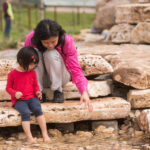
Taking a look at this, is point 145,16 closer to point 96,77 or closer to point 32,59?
point 96,77

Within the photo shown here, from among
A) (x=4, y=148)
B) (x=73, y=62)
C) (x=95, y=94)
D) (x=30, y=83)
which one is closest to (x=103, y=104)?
(x=95, y=94)

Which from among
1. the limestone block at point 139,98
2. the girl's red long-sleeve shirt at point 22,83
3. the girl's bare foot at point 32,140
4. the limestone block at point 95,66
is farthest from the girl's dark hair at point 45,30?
the limestone block at point 139,98

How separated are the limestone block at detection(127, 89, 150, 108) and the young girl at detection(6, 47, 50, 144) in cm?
118

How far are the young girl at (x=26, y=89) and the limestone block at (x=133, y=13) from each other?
3.37m

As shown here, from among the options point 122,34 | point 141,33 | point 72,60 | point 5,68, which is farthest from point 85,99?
point 122,34

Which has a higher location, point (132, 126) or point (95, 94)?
point (95, 94)

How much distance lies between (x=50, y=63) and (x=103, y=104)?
789mm

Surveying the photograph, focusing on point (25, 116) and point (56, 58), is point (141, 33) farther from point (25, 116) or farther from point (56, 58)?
point (25, 116)

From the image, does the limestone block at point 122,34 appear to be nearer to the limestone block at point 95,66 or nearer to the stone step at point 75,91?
the limestone block at point 95,66

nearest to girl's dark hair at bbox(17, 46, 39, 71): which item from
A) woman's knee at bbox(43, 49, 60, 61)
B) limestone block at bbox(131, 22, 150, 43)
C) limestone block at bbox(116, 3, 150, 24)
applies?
woman's knee at bbox(43, 49, 60, 61)

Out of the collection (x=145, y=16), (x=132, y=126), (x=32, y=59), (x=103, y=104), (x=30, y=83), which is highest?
(x=145, y=16)

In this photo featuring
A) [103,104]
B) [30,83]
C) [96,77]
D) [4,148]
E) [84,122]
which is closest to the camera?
[4,148]

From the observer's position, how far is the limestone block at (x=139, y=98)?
4.26 metres

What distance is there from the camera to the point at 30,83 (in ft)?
12.5
